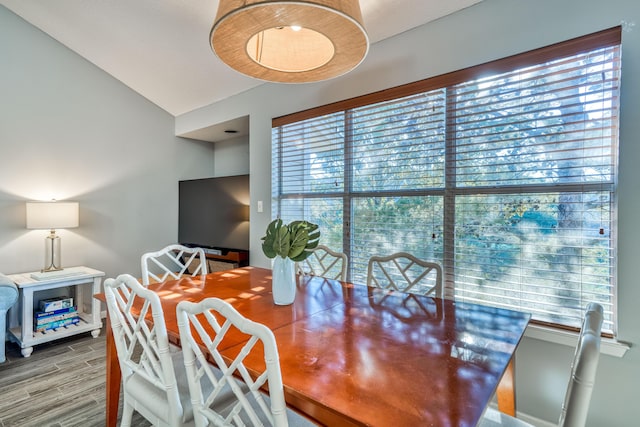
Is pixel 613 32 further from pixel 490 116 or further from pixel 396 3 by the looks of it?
pixel 396 3

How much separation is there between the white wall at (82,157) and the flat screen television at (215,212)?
0.70 feet

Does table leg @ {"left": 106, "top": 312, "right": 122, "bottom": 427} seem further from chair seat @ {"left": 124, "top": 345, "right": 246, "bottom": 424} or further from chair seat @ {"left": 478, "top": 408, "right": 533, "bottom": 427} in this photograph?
chair seat @ {"left": 478, "top": 408, "right": 533, "bottom": 427}

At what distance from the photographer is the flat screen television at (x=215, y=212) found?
3541 mm

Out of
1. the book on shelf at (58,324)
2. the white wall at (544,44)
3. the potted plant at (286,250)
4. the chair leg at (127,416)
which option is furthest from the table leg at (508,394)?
the book on shelf at (58,324)

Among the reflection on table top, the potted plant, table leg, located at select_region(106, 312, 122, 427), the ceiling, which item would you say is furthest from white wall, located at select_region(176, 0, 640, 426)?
table leg, located at select_region(106, 312, 122, 427)

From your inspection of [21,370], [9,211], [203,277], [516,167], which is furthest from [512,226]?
[9,211]

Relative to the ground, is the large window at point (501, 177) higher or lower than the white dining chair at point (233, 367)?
higher

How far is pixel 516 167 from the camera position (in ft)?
5.97

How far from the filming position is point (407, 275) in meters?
2.27

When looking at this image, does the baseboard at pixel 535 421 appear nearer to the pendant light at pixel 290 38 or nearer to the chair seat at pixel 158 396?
the chair seat at pixel 158 396

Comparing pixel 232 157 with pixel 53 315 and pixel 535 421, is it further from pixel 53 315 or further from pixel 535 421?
pixel 535 421

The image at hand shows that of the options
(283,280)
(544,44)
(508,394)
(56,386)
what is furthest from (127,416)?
(544,44)

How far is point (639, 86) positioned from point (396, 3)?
4.39ft

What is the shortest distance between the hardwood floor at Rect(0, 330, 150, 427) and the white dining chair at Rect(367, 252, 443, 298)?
162cm
